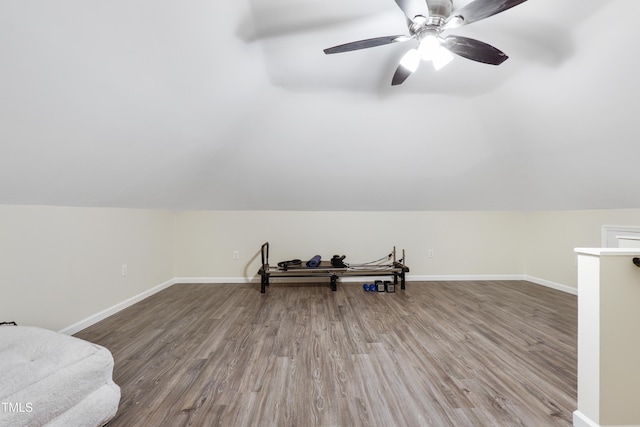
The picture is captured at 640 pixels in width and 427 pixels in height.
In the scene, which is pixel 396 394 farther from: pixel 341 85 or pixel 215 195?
pixel 215 195

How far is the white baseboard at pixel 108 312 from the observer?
8.11 feet

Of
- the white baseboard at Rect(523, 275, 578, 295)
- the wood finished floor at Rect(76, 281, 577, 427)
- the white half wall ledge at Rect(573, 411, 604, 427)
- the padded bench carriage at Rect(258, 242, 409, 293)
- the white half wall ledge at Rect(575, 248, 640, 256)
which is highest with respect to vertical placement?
the white half wall ledge at Rect(575, 248, 640, 256)

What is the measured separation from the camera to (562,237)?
12.9 feet

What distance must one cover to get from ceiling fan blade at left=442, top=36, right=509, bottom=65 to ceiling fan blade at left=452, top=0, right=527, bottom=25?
123mm

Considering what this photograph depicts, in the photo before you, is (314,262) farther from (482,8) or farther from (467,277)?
(482,8)

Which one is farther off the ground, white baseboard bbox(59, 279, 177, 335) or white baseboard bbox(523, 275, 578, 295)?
white baseboard bbox(523, 275, 578, 295)

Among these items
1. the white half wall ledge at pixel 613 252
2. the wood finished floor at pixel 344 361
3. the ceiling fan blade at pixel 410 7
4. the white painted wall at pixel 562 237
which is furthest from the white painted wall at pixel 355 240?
the ceiling fan blade at pixel 410 7

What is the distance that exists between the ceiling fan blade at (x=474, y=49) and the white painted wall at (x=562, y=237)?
10.1 ft

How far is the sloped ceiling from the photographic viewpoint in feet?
4.79

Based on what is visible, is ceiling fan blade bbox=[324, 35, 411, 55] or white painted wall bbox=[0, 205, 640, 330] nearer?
ceiling fan blade bbox=[324, 35, 411, 55]

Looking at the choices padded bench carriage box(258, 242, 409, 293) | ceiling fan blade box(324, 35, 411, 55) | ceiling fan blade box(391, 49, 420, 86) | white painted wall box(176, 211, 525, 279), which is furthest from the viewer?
white painted wall box(176, 211, 525, 279)

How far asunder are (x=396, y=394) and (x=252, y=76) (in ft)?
8.23

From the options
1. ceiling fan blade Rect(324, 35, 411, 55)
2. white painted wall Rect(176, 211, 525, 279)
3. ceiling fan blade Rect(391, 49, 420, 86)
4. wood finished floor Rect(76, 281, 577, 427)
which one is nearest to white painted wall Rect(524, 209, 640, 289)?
white painted wall Rect(176, 211, 525, 279)

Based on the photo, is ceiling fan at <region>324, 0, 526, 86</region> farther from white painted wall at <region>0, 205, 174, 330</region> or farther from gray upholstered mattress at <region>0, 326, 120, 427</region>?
Result: white painted wall at <region>0, 205, 174, 330</region>
